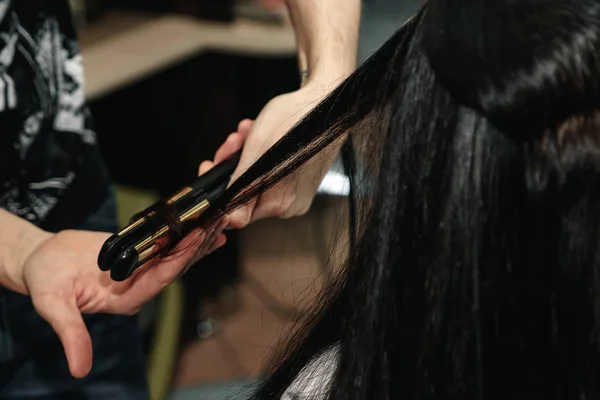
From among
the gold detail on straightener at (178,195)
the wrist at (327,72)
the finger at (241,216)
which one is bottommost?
the finger at (241,216)

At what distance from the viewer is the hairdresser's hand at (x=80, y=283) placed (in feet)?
1.86

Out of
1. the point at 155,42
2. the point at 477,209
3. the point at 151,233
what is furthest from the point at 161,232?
the point at 155,42

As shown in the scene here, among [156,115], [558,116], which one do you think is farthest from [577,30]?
[156,115]

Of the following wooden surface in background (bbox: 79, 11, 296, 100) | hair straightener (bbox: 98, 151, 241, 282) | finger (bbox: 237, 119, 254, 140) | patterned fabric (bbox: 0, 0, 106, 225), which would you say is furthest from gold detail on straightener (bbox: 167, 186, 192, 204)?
wooden surface in background (bbox: 79, 11, 296, 100)

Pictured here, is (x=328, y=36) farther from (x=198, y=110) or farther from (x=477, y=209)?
(x=198, y=110)

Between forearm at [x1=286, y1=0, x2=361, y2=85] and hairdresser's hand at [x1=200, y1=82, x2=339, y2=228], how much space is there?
0.11 feet

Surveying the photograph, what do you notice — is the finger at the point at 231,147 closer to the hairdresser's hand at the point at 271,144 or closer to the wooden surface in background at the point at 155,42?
the hairdresser's hand at the point at 271,144

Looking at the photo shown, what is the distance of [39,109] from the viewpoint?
2.42ft

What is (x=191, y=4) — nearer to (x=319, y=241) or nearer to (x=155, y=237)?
(x=319, y=241)

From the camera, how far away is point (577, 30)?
0.36m

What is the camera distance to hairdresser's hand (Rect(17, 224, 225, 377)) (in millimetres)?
566

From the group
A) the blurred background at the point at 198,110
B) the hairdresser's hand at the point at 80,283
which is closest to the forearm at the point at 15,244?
the hairdresser's hand at the point at 80,283

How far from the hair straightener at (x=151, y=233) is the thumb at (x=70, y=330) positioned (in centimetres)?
9

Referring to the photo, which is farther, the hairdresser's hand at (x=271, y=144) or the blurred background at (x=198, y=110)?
the blurred background at (x=198, y=110)
